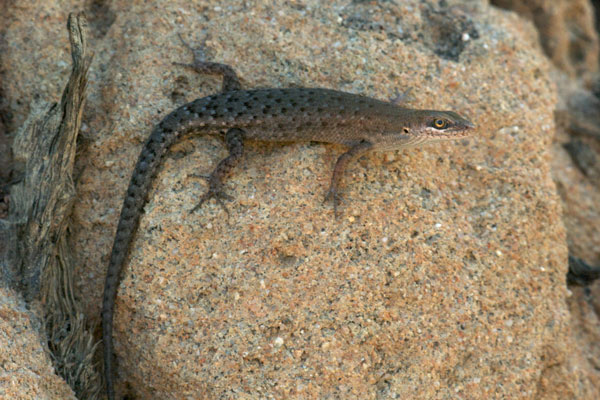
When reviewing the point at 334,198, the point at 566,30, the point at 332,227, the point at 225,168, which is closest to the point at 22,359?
the point at 225,168

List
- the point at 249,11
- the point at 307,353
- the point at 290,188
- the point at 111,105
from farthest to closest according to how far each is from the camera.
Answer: the point at 249,11 → the point at 111,105 → the point at 290,188 → the point at 307,353

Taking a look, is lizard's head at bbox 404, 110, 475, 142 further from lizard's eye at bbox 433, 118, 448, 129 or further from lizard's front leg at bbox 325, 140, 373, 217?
lizard's front leg at bbox 325, 140, 373, 217

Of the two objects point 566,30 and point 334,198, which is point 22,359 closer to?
point 334,198

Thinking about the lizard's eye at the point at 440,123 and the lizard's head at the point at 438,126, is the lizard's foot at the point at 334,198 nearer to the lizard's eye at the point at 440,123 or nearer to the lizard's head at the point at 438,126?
the lizard's head at the point at 438,126

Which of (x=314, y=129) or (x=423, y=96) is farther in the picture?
(x=423, y=96)

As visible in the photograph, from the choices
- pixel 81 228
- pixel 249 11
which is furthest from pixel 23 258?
pixel 249 11

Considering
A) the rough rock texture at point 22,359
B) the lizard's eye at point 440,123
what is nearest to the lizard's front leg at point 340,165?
the lizard's eye at point 440,123

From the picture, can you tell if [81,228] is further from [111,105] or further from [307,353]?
[307,353]
